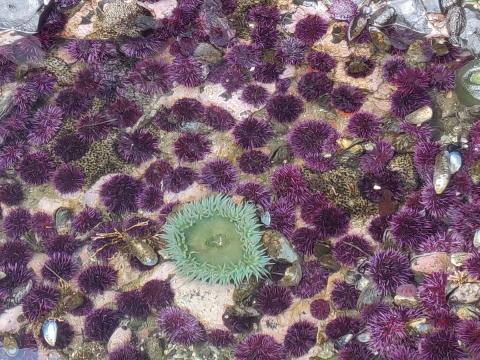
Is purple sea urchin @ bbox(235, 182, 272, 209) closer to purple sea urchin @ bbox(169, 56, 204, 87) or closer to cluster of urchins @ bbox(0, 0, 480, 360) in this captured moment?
cluster of urchins @ bbox(0, 0, 480, 360)

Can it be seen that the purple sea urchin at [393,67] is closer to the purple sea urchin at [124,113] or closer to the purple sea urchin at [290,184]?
the purple sea urchin at [290,184]

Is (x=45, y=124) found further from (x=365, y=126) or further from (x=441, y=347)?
(x=441, y=347)

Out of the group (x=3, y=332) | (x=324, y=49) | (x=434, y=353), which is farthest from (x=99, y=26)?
(x=434, y=353)

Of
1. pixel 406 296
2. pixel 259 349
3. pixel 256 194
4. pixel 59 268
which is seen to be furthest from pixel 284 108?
pixel 59 268

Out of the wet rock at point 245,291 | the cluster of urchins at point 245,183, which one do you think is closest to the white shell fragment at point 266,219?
the cluster of urchins at point 245,183

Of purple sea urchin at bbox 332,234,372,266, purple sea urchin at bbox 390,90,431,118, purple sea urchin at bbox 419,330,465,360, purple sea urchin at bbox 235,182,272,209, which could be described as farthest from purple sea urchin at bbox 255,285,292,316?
purple sea urchin at bbox 390,90,431,118

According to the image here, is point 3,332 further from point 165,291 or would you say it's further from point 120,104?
point 120,104
